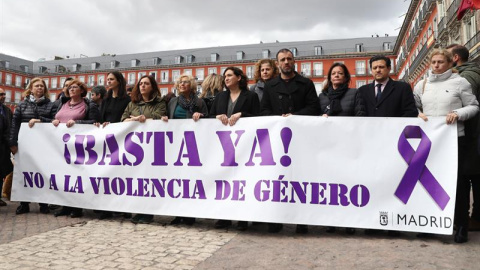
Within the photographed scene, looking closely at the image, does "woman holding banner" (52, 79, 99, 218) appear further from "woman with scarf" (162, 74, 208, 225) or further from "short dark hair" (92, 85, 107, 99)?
"woman with scarf" (162, 74, 208, 225)

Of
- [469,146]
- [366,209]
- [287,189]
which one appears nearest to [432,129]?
[469,146]

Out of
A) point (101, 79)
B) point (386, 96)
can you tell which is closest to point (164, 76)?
point (101, 79)

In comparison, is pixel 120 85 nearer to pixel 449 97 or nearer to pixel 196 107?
pixel 196 107

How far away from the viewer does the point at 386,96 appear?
157 inches

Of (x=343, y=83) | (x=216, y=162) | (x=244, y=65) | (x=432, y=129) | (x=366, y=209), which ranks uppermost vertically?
(x=244, y=65)

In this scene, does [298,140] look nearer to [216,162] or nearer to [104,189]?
[216,162]

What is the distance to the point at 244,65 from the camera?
64750mm

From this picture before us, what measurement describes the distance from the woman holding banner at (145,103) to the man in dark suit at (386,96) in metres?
2.57

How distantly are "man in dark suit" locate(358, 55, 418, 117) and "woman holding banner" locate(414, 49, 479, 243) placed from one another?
0.60ft

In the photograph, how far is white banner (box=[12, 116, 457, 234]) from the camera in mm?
3727

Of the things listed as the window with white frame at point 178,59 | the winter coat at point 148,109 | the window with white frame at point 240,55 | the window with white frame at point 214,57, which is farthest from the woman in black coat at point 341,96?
the window with white frame at point 178,59

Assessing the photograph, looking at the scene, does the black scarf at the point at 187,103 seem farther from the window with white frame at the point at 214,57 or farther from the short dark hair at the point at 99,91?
the window with white frame at the point at 214,57

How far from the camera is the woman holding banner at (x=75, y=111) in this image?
16.9 feet

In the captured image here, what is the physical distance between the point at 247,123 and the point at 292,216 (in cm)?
113
